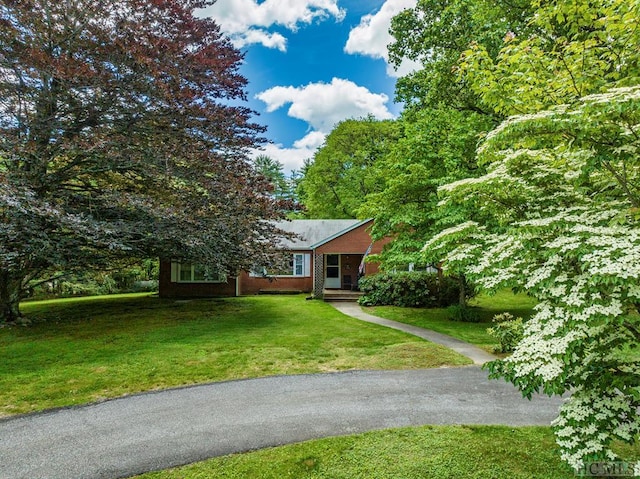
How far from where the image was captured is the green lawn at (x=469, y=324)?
10.2 m

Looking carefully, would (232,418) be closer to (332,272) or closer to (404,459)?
(404,459)

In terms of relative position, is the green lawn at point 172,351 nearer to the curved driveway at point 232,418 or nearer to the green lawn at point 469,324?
the curved driveway at point 232,418

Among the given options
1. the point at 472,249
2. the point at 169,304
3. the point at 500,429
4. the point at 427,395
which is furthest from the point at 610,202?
the point at 169,304

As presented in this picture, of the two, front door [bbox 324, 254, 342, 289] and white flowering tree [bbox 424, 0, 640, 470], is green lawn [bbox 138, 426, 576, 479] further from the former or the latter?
front door [bbox 324, 254, 342, 289]

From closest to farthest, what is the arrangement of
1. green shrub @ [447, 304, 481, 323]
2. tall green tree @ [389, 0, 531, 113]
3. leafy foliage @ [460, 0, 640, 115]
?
1. leafy foliage @ [460, 0, 640, 115]
2. tall green tree @ [389, 0, 531, 113]
3. green shrub @ [447, 304, 481, 323]

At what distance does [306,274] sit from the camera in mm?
20797

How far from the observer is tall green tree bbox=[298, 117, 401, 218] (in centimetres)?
3079

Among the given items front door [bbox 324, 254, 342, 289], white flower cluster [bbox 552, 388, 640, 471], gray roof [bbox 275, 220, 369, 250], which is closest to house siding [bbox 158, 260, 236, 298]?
gray roof [bbox 275, 220, 369, 250]

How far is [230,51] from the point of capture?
43.8ft

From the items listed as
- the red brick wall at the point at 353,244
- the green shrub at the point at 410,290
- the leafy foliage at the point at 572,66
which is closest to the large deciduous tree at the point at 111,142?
the red brick wall at the point at 353,244

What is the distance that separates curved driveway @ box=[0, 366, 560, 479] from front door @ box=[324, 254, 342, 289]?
14516 millimetres

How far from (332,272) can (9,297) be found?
49.4ft

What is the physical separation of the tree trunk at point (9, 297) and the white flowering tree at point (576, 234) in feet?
46.5

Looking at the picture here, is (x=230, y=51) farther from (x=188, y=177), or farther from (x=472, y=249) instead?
(x=472, y=249)
